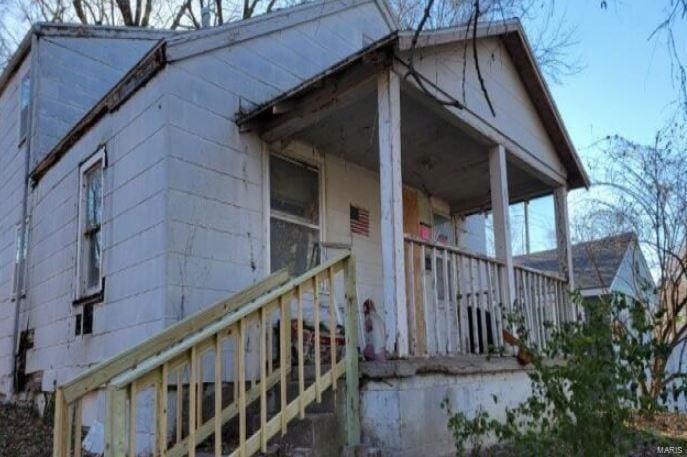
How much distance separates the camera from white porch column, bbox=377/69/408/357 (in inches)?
179

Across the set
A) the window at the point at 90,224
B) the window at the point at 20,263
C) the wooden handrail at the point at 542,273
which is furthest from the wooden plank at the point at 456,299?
the window at the point at 20,263

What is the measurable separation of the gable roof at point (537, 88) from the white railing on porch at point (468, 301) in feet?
5.19

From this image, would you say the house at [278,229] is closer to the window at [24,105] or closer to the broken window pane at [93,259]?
the broken window pane at [93,259]

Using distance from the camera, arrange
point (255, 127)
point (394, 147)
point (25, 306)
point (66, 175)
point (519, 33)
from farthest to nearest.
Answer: point (25, 306), point (66, 175), point (519, 33), point (255, 127), point (394, 147)

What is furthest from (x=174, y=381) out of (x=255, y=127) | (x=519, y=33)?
(x=519, y=33)

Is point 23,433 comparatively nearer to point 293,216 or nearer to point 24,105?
point 293,216

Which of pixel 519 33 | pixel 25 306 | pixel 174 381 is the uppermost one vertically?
pixel 519 33

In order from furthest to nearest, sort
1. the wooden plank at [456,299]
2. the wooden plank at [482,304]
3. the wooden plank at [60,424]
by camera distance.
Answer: the wooden plank at [482,304], the wooden plank at [456,299], the wooden plank at [60,424]

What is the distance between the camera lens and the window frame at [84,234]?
6.33 m

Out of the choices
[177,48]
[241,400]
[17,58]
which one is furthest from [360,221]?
[17,58]

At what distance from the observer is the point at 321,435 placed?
13.7 feet

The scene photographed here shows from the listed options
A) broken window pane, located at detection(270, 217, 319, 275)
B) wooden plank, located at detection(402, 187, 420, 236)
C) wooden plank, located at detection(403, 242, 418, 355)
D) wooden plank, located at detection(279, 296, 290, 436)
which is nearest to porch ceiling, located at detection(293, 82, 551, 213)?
wooden plank, located at detection(402, 187, 420, 236)

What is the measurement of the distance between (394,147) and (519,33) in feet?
10.0

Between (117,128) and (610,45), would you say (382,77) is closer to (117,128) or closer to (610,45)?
(610,45)
